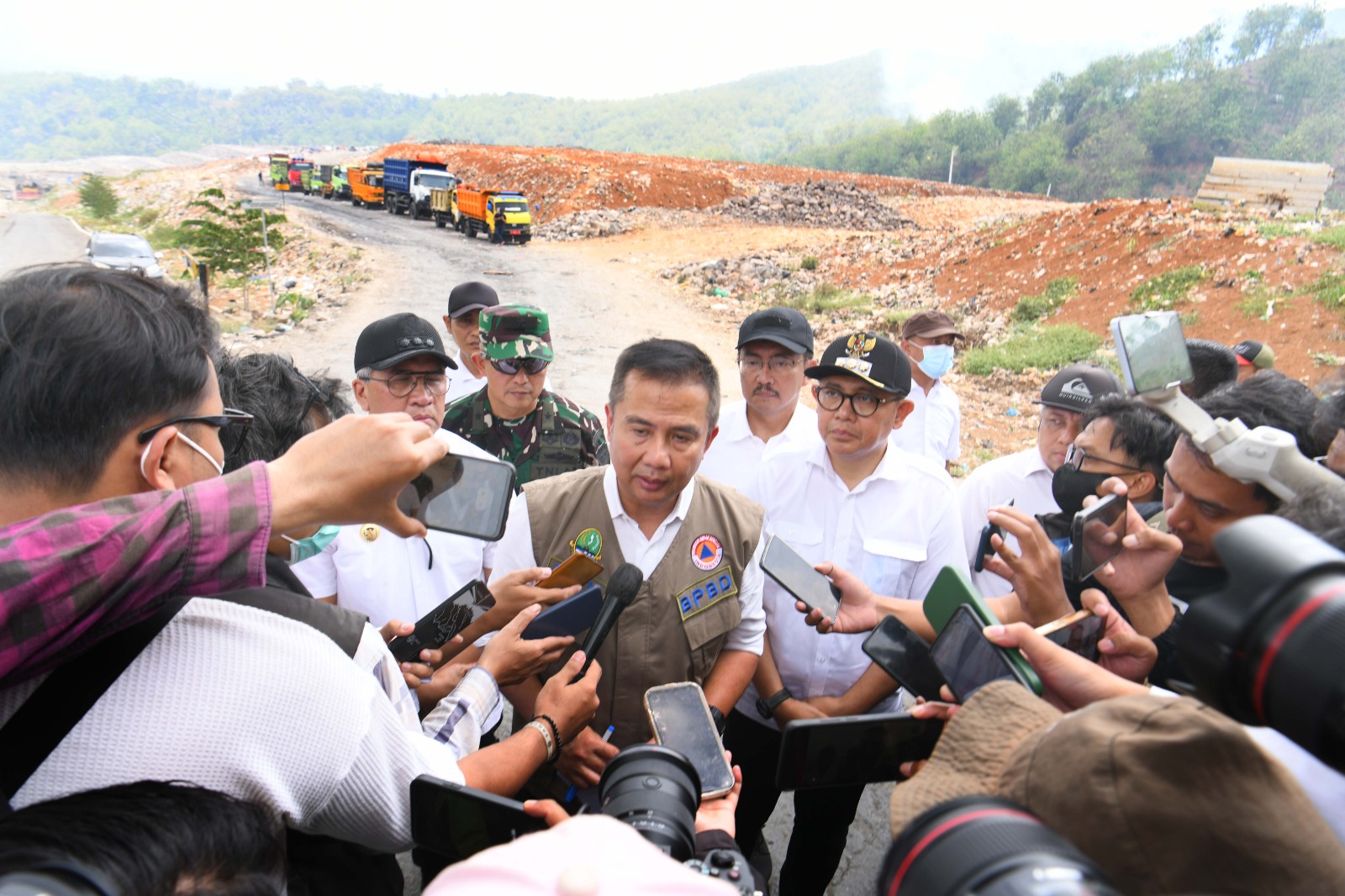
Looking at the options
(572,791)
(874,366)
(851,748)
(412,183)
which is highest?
(412,183)

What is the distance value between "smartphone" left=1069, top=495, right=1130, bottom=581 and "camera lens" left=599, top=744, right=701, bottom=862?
4.02 ft

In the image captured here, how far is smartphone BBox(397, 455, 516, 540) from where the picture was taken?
1481 mm

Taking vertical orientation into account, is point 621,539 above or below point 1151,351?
below

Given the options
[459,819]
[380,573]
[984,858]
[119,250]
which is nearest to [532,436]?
[380,573]

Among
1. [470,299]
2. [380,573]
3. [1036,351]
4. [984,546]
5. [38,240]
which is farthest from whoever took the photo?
[38,240]

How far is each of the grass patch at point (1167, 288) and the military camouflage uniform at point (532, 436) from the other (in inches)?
465

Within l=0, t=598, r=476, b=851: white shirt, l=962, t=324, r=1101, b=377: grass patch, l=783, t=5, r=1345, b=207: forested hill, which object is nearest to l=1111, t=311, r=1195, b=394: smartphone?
l=0, t=598, r=476, b=851: white shirt

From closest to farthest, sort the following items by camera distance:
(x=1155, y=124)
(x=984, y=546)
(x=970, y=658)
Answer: (x=970, y=658)
(x=984, y=546)
(x=1155, y=124)

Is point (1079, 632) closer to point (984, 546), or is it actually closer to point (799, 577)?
point (799, 577)

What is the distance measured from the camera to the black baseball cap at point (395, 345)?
10.1ft

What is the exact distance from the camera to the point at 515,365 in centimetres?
378

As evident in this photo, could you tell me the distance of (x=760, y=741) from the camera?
2.81 m

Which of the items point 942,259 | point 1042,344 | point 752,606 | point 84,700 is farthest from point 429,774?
point 942,259

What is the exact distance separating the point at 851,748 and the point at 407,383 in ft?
7.46
